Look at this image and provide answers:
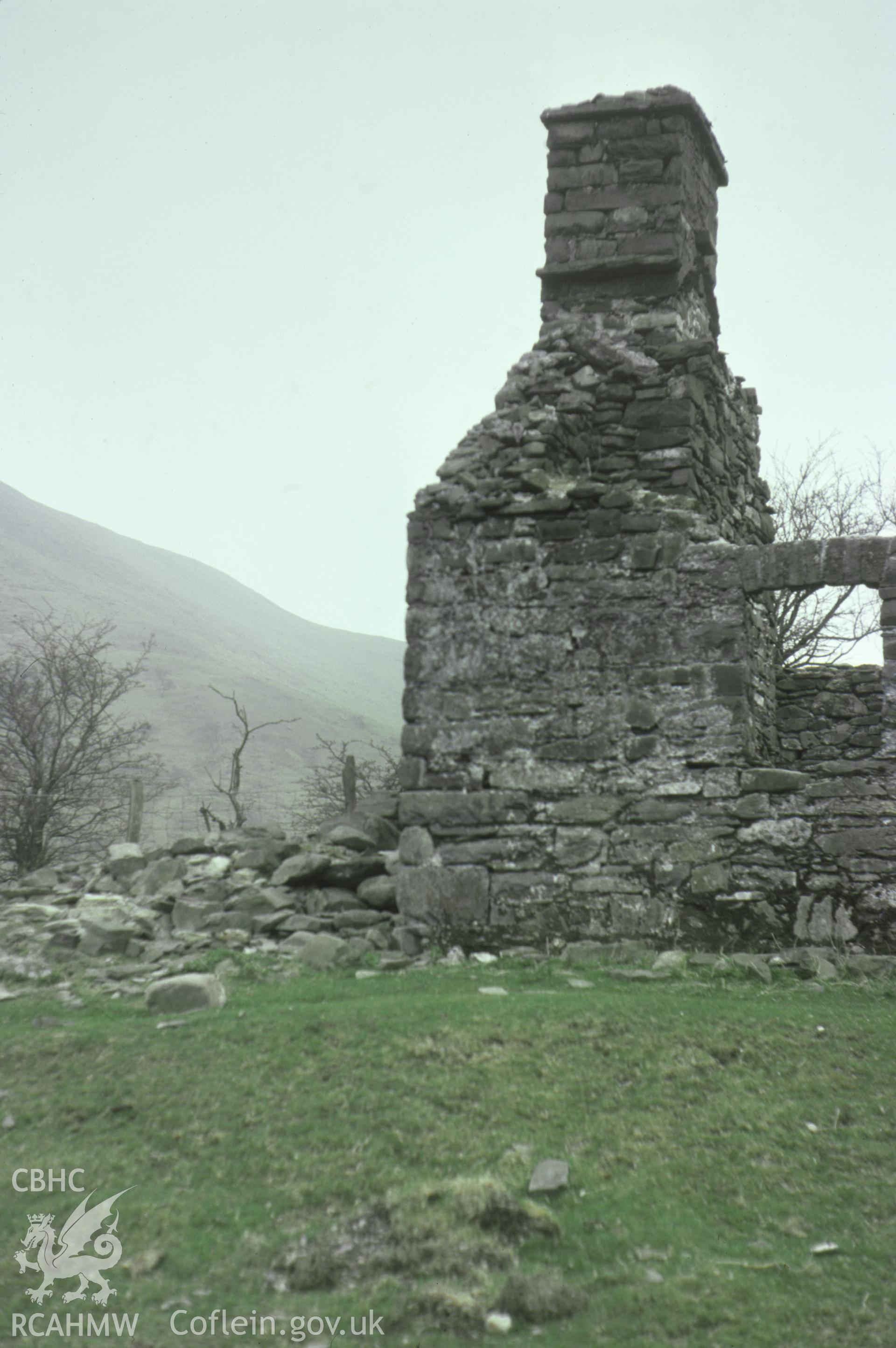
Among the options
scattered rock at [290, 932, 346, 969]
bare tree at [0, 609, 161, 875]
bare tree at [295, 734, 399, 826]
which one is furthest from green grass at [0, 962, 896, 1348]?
bare tree at [295, 734, 399, 826]

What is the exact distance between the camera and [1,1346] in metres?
3.15

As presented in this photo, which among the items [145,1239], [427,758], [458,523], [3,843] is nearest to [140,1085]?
[145,1239]

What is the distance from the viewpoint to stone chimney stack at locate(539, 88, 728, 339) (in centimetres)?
829

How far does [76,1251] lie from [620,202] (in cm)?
767

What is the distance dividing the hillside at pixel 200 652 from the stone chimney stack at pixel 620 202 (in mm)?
23973

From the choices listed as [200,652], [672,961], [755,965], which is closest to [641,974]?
[672,961]

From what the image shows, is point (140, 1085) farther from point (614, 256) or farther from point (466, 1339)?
point (614, 256)

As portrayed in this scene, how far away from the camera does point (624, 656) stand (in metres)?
7.40

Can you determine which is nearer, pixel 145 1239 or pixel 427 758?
pixel 145 1239

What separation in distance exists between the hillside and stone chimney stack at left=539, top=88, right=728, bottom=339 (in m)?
24.0

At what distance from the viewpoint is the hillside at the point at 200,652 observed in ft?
153

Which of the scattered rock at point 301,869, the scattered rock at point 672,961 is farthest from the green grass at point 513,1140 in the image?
the scattered rock at point 301,869

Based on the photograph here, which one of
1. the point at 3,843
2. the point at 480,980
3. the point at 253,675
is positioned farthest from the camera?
the point at 253,675

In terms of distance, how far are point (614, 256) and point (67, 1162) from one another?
6986mm
